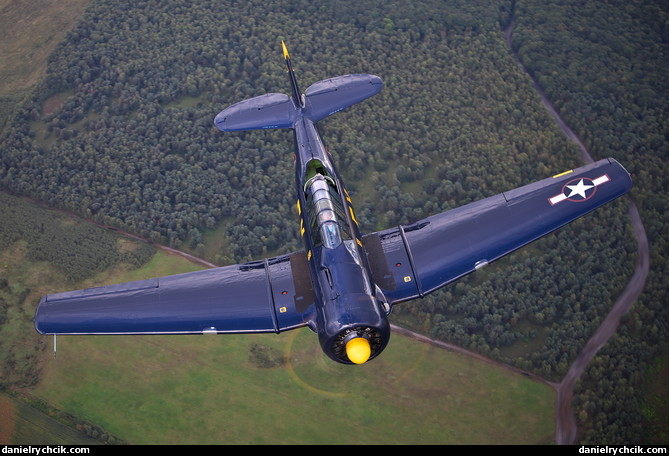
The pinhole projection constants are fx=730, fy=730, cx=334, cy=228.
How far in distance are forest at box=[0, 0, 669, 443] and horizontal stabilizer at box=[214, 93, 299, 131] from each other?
7.93 meters

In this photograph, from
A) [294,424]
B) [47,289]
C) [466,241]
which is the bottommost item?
[294,424]

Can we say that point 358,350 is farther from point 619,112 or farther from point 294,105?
point 619,112

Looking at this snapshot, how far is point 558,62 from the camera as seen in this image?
208ft

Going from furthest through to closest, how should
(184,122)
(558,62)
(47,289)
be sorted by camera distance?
(558,62), (184,122), (47,289)

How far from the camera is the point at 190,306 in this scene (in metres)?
38.5

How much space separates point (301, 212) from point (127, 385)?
15.5 metres

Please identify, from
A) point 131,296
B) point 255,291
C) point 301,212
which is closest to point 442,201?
point 301,212

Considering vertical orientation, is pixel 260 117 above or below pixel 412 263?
above

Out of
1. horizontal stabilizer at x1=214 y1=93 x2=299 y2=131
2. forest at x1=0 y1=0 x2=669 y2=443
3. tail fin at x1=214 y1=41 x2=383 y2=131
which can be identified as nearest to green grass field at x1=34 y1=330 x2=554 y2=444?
forest at x1=0 y1=0 x2=669 y2=443

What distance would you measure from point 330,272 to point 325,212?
139 inches

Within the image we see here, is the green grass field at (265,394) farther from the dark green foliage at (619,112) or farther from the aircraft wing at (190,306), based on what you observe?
the aircraft wing at (190,306)

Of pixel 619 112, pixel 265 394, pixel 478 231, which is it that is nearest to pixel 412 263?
pixel 478 231

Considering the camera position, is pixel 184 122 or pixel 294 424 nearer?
pixel 294 424

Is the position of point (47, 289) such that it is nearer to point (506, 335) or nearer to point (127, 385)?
point (127, 385)
